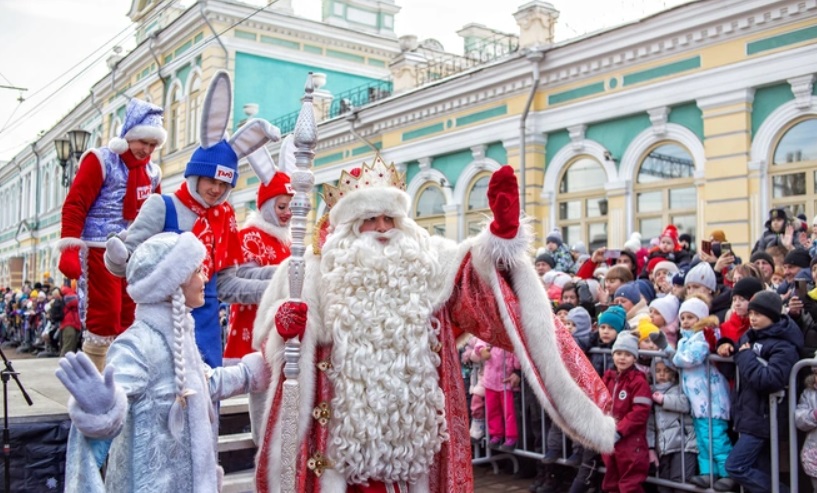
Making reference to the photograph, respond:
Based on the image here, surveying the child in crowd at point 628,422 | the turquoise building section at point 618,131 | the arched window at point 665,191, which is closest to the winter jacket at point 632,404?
the child in crowd at point 628,422

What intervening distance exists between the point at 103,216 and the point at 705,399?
3794mm

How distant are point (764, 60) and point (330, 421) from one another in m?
8.36

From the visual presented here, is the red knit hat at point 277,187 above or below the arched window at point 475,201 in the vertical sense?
below

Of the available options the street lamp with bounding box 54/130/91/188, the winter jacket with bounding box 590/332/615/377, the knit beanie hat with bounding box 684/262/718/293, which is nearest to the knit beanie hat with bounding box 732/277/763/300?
the knit beanie hat with bounding box 684/262/718/293

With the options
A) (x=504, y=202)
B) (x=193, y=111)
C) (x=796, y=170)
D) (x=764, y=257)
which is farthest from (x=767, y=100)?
(x=193, y=111)

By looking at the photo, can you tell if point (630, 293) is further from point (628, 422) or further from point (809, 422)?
point (809, 422)

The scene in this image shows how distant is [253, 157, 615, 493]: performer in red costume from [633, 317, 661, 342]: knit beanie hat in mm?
2420

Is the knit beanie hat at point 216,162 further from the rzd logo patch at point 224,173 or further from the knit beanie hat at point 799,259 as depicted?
the knit beanie hat at point 799,259

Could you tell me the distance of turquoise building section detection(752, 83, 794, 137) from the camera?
9312mm

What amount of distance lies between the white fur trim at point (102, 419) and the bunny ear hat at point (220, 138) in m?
1.36

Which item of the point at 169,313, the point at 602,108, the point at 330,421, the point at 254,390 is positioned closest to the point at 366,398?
the point at 330,421

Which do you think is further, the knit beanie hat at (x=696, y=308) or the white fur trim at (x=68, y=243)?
the knit beanie hat at (x=696, y=308)

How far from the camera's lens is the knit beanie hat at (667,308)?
18.5 ft

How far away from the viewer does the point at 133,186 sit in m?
4.24
